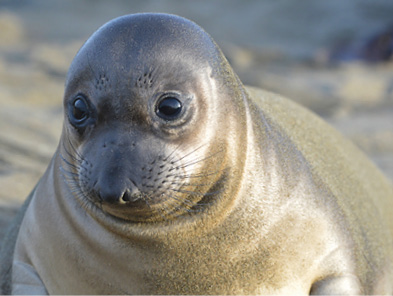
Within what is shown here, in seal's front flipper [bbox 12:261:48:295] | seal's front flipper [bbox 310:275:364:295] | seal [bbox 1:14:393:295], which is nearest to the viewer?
seal [bbox 1:14:393:295]

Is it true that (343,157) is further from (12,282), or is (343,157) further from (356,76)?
(356,76)

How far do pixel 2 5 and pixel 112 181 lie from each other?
447 inches

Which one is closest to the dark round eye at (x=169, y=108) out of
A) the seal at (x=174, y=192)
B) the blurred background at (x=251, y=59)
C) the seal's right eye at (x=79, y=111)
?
the seal at (x=174, y=192)

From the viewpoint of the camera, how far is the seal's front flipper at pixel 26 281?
2.96m

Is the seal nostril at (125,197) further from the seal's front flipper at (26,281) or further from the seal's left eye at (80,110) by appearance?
the seal's front flipper at (26,281)

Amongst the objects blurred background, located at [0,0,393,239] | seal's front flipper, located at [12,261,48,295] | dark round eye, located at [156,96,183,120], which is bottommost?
seal's front flipper, located at [12,261,48,295]

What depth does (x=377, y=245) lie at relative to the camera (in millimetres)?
3281

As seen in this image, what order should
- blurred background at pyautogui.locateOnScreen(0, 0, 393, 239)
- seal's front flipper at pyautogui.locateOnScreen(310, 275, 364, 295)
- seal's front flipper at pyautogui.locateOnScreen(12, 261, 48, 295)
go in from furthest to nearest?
blurred background at pyautogui.locateOnScreen(0, 0, 393, 239) < seal's front flipper at pyautogui.locateOnScreen(12, 261, 48, 295) < seal's front flipper at pyautogui.locateOnScreen(310, 275, 364, 295)

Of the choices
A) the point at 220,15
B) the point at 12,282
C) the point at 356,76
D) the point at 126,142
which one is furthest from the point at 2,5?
the point at 126,142

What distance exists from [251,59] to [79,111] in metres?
7.66

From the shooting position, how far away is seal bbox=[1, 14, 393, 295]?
92.9 inches

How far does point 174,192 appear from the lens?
243 cm

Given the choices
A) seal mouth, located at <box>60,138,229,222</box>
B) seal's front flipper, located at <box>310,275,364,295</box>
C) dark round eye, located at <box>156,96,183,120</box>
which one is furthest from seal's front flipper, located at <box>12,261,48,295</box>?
seal's front flipper, located at <box>310,275,364,295</box>

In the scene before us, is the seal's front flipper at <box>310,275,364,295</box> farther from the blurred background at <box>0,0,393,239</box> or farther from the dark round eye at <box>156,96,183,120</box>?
the blurred background at <box>0,0,393,239</box>
